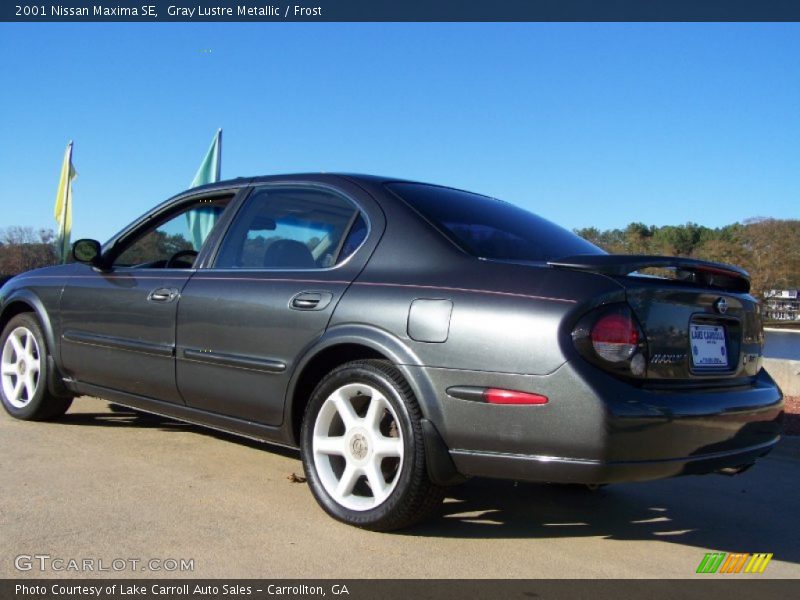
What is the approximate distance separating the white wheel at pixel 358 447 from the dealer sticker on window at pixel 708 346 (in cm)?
122

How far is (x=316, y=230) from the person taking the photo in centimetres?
370

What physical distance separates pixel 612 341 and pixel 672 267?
1.85 ft

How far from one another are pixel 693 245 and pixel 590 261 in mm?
55022

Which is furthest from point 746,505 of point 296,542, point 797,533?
point 296,542

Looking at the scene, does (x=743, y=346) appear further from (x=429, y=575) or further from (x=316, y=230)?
(x=316, y=230)

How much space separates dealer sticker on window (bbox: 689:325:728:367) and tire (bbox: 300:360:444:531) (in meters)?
1.13

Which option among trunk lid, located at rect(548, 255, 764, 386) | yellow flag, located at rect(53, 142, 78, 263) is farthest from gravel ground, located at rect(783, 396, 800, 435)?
yellow flag, located at rect(53, 142, 78, 263)

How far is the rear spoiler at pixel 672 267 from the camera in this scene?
279 centimetres

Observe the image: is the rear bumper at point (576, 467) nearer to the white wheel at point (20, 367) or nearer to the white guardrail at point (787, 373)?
the white wheel at point (20, 367)

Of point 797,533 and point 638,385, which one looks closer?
point 638,385

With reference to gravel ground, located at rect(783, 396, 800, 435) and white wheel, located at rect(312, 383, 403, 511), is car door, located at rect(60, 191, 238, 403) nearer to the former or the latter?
white wheel, located at rect(312, 383, 403, 511)

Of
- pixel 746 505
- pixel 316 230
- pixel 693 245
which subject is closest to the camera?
pixel 316 230
